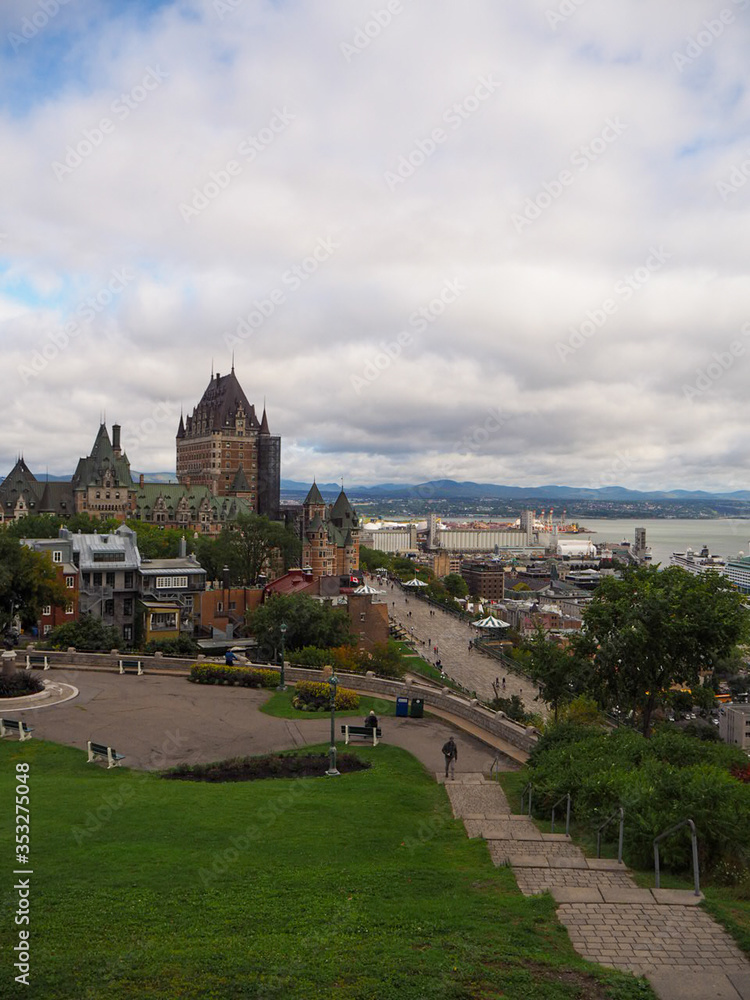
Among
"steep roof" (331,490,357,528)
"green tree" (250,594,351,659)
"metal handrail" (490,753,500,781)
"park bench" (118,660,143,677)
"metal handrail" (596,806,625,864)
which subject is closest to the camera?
"metal handrail" (596,806,625,864)

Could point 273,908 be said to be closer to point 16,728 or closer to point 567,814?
point 567,814

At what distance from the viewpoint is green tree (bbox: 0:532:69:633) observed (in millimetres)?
35125

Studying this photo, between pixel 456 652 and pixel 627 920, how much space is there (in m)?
62.0

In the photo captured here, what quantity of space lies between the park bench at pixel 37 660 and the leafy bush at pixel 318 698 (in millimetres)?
10874

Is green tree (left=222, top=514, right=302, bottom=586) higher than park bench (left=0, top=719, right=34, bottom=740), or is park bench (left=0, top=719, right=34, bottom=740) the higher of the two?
green tree (left=222, top=514, right=302, bottom=586)

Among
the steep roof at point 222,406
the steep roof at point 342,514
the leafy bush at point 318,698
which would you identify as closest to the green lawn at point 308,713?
the leafy bush at point 318,698

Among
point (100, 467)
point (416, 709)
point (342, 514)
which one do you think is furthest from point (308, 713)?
point (100, 467)

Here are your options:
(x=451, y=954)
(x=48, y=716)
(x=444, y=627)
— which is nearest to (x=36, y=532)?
(x=444, y=627)

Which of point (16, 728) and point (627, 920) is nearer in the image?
point (627, 920)

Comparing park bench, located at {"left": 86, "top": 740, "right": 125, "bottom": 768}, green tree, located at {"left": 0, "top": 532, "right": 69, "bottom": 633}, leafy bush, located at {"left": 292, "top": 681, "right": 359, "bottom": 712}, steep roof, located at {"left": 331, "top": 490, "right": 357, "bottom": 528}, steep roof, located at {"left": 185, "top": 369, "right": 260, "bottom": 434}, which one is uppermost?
steep roof, located at {"left": 185, "top": 369, "right": 260, "bottom": 434}

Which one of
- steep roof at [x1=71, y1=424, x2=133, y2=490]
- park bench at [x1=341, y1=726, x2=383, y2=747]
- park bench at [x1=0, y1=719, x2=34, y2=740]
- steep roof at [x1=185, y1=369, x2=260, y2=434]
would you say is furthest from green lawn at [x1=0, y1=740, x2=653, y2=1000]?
steep roof at [x1=185, y1=369, x2=260, y2=434]

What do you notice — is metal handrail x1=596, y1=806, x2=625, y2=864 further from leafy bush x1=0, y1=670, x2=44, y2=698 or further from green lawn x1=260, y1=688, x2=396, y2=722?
leafy bush x1=0, y1=670, x2=44, y2=698

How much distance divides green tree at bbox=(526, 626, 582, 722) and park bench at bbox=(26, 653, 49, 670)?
1883 cm

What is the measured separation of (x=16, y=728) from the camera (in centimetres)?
2167
